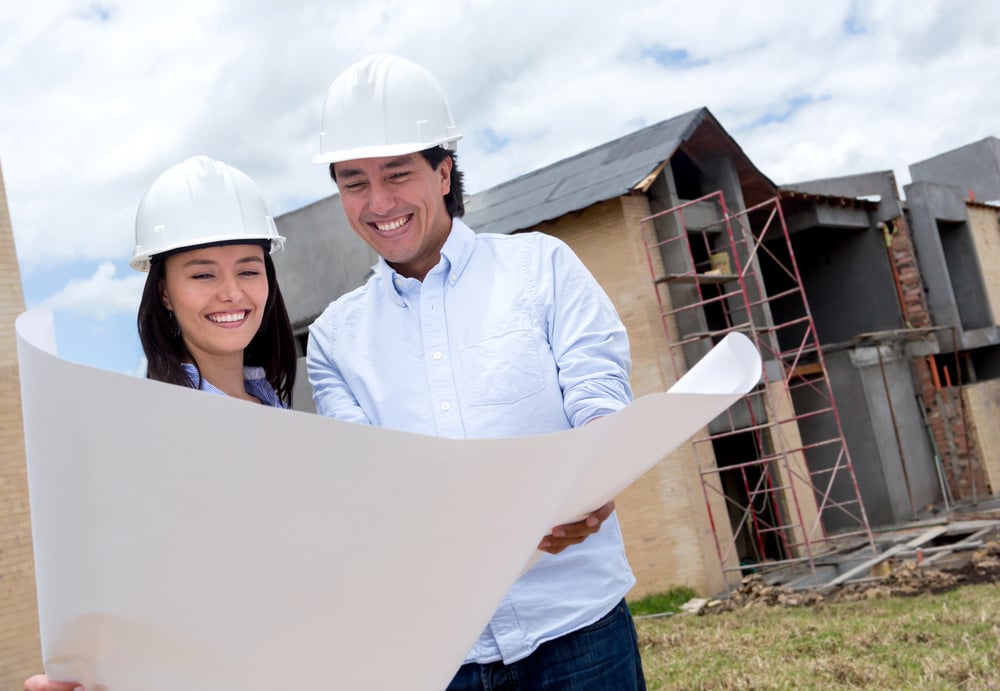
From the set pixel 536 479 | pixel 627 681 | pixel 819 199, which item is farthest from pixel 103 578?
pixel 819 199

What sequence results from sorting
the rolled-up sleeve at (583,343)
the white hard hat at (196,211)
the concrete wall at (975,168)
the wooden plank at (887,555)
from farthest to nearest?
the concrete wall at (975,168) → the wooden plank at (887,555) → the white hard hat at (196,211) → the rolled-up sleeve at (583,343)

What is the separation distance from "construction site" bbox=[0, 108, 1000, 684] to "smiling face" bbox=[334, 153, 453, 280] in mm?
8781

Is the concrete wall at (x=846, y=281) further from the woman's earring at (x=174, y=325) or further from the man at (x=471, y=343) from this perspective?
the woman's earring at (x=174, y=325)

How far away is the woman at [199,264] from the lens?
1.85 meters

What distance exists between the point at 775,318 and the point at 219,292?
66.2 ft

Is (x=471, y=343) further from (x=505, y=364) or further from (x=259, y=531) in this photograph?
(x=259, y=531)

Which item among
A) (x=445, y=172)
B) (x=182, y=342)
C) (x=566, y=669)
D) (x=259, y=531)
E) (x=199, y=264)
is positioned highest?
(x=445, y=172)

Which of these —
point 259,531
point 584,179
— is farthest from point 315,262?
point 259,531

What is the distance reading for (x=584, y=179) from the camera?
15320 millimetres

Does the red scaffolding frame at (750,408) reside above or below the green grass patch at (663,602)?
above

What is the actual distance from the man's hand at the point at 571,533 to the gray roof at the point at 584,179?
1242 cm

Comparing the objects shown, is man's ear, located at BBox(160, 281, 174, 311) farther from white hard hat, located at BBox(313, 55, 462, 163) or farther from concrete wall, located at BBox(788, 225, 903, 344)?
concrete wall, located at BBox(788, 225, 903, 344)

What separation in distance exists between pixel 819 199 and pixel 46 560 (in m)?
18.4

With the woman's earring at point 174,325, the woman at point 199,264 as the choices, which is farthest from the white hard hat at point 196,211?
the woman's earring at point 174,325
